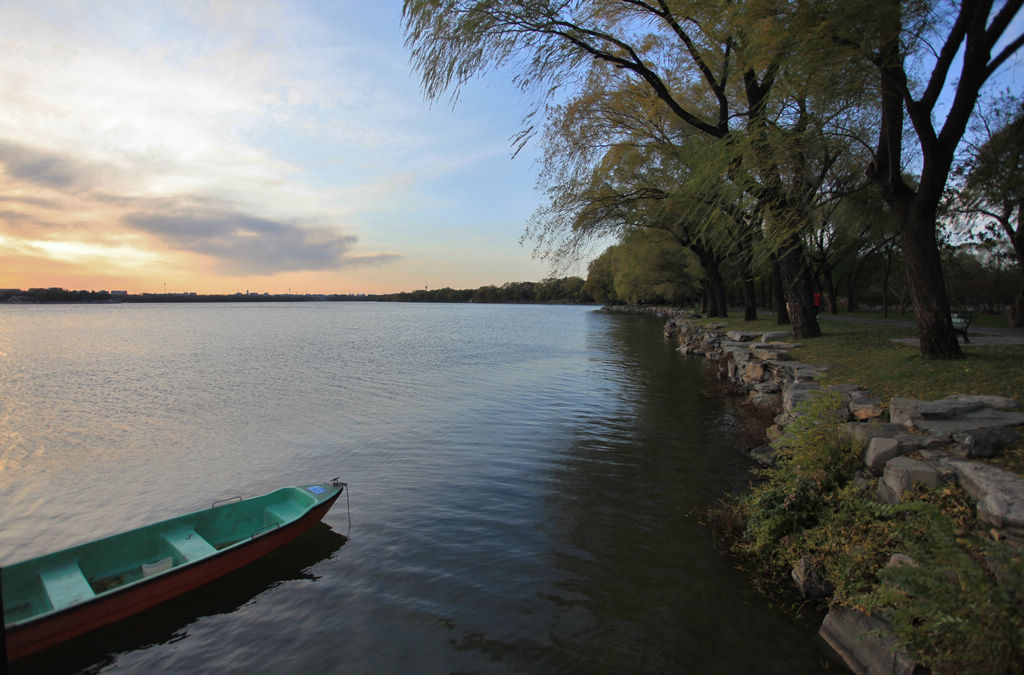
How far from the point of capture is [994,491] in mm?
4352

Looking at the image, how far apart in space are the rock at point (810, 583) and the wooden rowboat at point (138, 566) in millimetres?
6284

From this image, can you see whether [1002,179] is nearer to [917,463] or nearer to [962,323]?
[962,323]

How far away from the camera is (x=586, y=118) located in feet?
62.4

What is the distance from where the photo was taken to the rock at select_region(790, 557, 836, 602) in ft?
17.4

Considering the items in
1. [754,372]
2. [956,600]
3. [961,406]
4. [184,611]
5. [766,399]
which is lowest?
[184,611]

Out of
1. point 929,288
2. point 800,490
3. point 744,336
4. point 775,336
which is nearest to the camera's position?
point 800,490

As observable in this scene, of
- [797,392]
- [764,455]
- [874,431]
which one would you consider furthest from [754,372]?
[874,431]

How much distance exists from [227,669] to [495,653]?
2688 millimetres

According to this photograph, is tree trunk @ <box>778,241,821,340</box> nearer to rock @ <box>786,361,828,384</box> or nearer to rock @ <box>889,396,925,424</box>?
rock @ <box>786,361,828,384</box>

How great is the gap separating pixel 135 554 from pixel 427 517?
3.89 metres

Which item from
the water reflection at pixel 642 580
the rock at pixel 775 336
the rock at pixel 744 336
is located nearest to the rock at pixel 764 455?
the water reflection at pixel 642 580

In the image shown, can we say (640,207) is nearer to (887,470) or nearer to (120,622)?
(887,470)

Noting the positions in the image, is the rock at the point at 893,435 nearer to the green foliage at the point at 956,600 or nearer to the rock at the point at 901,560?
the green foliage at the point at 956,600

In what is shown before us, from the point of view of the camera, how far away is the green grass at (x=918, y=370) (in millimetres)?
7414
